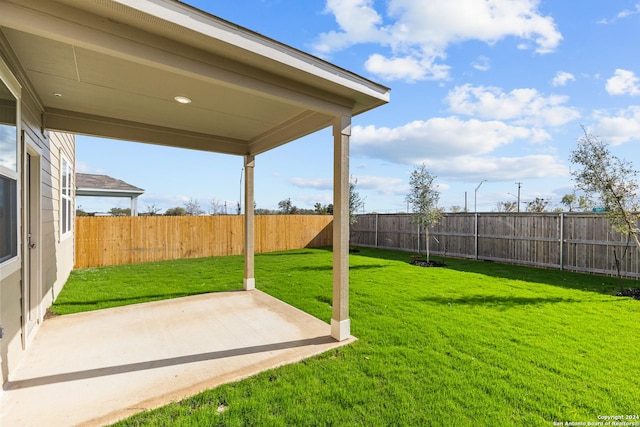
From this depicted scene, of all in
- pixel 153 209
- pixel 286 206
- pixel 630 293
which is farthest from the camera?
pixel 286 206

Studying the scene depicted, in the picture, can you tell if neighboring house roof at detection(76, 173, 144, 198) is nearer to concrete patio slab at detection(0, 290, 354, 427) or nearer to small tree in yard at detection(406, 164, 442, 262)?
concrete patio slab at detection(0, 290, 354, 427)

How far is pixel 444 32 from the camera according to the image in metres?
5.64

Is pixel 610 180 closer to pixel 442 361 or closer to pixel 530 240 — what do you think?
pixel 530 240

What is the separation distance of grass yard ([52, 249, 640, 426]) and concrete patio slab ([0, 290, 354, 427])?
274mm

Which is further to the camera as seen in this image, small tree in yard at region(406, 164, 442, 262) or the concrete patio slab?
small tree in yard at region(406, 164, 442, 262)

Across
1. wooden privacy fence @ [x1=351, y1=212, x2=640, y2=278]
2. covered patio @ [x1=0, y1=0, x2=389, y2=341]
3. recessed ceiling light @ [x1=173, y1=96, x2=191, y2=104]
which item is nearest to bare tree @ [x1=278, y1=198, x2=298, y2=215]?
wooden privacy fence @ [x1=351, y1=212, x2=640, y2=278]

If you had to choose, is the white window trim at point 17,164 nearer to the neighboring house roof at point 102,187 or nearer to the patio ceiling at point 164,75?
Answer: the patio ceiling at point 164,75

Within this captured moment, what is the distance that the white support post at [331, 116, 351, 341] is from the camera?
3414 millimetres

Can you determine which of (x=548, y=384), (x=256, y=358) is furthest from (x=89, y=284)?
(x=548, y=384)

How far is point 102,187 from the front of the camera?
42.2 feet

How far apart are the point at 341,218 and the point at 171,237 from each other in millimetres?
8566

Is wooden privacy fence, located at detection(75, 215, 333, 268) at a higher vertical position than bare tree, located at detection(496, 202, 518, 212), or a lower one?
lower

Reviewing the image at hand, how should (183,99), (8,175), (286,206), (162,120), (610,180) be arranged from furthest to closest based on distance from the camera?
1. (286,206)
2. (610,180)
3. (162,120)
4. (183,99)
5. (8,175)

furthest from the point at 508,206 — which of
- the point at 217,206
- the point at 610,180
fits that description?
the point at 217,206
